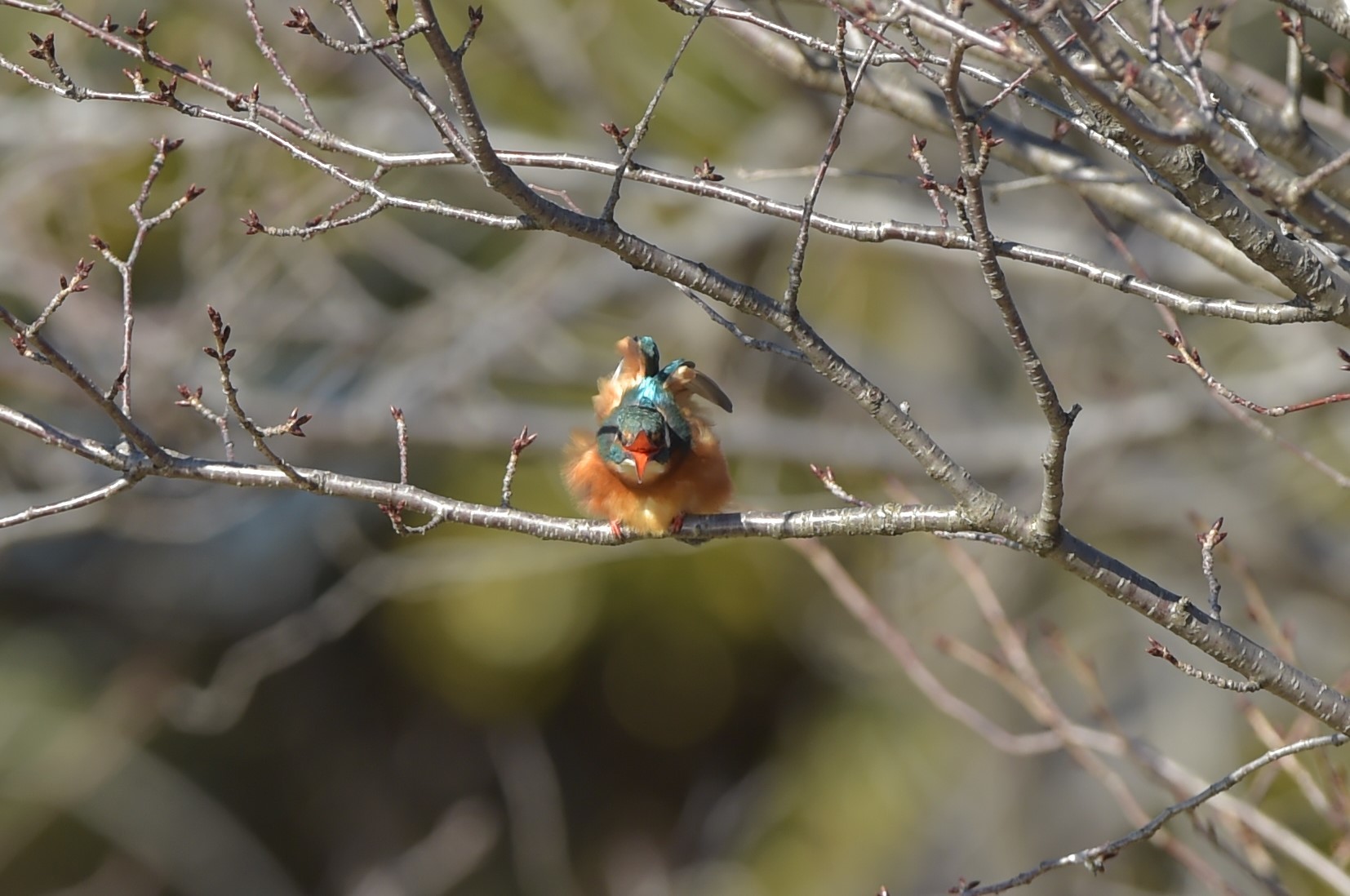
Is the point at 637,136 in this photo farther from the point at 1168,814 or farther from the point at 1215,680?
the point at 1168,814

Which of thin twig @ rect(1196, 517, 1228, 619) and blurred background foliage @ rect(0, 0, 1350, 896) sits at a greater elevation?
blurred background foliage @ rect(0, 0, 1350, 896)

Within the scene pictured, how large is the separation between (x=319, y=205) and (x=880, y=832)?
614cm

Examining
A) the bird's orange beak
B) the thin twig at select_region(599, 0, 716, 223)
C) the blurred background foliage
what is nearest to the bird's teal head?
the bird's orange beak

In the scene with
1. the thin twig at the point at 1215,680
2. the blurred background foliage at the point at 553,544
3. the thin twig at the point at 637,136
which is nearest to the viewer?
the thin twig at the point at 637,136

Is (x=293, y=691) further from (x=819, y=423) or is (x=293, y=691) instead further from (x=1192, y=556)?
(x=1192, y=556)

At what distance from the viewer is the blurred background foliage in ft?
18.7

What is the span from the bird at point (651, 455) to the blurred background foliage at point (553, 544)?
0.50m

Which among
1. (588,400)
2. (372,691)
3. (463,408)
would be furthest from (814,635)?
(372,691)

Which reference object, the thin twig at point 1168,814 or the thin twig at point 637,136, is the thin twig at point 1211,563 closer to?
the thin twig at point 1168,814

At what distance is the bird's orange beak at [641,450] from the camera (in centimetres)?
310

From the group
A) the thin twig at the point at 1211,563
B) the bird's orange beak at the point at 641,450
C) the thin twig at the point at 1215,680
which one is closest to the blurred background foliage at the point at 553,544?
the bird's orange beak at the point at 641,450

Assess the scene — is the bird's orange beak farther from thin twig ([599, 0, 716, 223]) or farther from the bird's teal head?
thin twig ([599, 0, 716, 223])

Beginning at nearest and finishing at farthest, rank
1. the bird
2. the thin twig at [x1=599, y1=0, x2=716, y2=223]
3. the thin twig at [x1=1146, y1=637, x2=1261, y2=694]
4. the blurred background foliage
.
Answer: the thin twig at [x1=599, y1=0, x2=716, y2=223] < the thin twig at [x1=1146, y1=637, x2=1261, y2=694] < the bird < the blurred background foliage

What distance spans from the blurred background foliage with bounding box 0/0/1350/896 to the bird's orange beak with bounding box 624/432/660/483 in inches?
27.3
